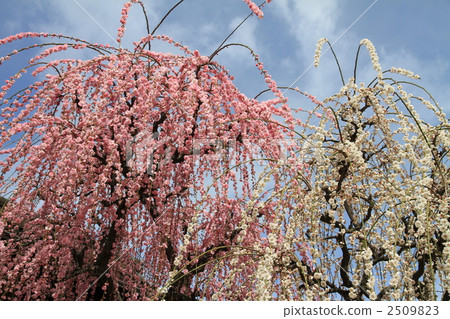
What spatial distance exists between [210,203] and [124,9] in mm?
2152

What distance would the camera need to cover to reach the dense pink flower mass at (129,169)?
3398 millimetres

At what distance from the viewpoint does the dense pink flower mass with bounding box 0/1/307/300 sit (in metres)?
3.40

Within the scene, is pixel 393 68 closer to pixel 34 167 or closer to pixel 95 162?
pixel 95 162

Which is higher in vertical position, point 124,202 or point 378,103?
point 378,103

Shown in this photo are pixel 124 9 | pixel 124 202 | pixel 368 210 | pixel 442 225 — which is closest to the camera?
pixel 442 225

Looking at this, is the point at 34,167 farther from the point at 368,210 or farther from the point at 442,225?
the point at 442,225

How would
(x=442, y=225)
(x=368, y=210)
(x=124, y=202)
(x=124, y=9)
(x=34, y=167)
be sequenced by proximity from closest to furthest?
(x=442, y=225), (x=368, y=210), (x=34, y=167), (x=124, y=202), (x=124, y=9)

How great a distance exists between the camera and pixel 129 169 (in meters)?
3.61

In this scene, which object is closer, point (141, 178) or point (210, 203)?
point (141, 178)
